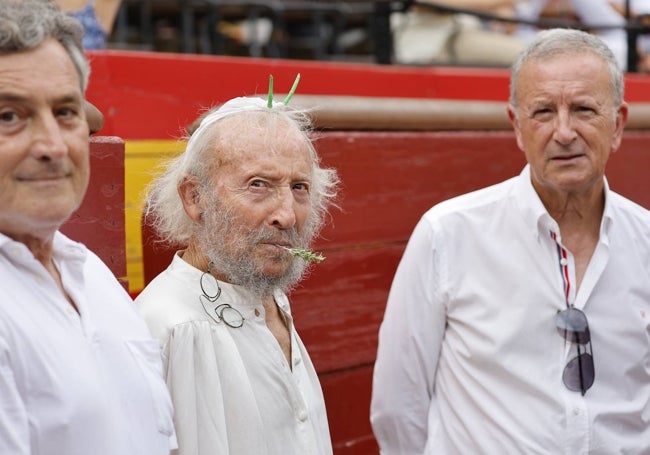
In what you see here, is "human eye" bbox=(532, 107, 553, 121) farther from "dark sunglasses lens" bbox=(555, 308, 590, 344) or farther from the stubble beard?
the stubble beard

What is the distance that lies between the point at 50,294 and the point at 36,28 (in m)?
0.43

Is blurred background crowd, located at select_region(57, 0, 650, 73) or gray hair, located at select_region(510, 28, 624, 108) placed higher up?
gray hair, located at select_region(510, 28, 624, 108)

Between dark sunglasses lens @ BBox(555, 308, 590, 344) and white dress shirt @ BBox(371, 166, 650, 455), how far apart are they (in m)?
0.02

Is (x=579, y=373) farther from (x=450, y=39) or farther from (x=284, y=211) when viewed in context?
(x=450, y=39)

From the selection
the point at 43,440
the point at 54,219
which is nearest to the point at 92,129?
the point at 54,219

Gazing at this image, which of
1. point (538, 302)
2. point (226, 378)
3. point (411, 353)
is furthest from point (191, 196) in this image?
point (538, 302)

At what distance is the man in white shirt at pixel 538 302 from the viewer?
2828 mm

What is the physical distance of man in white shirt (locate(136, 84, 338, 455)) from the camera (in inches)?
86.3

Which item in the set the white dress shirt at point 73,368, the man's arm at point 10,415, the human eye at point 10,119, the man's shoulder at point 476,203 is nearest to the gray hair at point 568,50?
the man's shoulder at point 476,203

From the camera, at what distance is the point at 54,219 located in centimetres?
179

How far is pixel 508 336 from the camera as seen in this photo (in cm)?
286

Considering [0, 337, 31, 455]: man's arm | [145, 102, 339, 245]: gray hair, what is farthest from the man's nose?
[0, 337, 31, 455]: man's arm

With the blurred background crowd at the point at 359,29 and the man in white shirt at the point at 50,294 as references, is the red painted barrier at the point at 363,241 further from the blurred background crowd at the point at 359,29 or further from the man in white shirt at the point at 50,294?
the man in white shirt at the point at 50,294

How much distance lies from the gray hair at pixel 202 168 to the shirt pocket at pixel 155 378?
0.49 m
